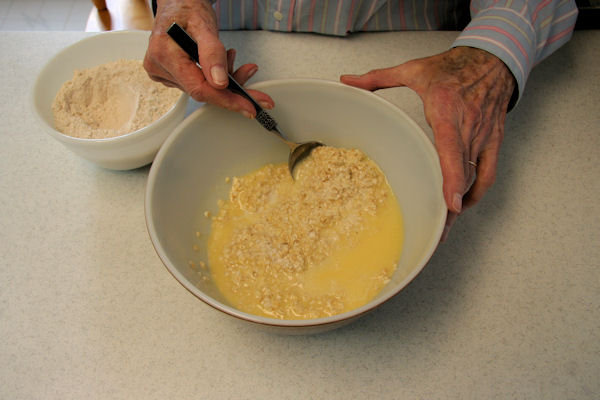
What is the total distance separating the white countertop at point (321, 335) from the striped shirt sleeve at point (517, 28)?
7.7 inches

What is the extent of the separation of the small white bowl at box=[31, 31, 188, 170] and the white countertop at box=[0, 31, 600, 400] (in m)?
0.11

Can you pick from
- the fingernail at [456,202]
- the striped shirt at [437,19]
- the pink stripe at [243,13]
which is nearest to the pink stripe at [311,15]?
the striped shirt at [437,19]

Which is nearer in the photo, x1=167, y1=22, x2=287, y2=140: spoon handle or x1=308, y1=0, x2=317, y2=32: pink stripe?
x1=167, y1=22, x2=287, y2=140: spoon handle

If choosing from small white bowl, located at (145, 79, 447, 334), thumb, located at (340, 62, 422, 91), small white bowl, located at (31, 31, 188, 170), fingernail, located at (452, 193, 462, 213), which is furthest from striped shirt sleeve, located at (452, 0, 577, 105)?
small white bowl, located at (31, 31, 188, 170)

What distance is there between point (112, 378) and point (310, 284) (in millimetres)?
387

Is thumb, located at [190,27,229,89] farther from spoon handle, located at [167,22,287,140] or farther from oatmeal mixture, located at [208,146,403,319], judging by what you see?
oatmeal mixture, located at [208,146,403,319]

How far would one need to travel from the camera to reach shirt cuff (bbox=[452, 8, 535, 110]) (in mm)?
905

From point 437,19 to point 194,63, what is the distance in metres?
0.77

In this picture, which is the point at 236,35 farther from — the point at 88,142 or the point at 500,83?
the point at 500,83

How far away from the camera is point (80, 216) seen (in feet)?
3.07

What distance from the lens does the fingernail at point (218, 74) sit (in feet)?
2.53

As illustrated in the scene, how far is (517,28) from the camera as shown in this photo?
918 mm

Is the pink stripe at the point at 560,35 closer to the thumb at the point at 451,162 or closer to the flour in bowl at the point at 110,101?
the thumb at the point at 451,162

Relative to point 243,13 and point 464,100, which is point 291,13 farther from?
point 464,100
